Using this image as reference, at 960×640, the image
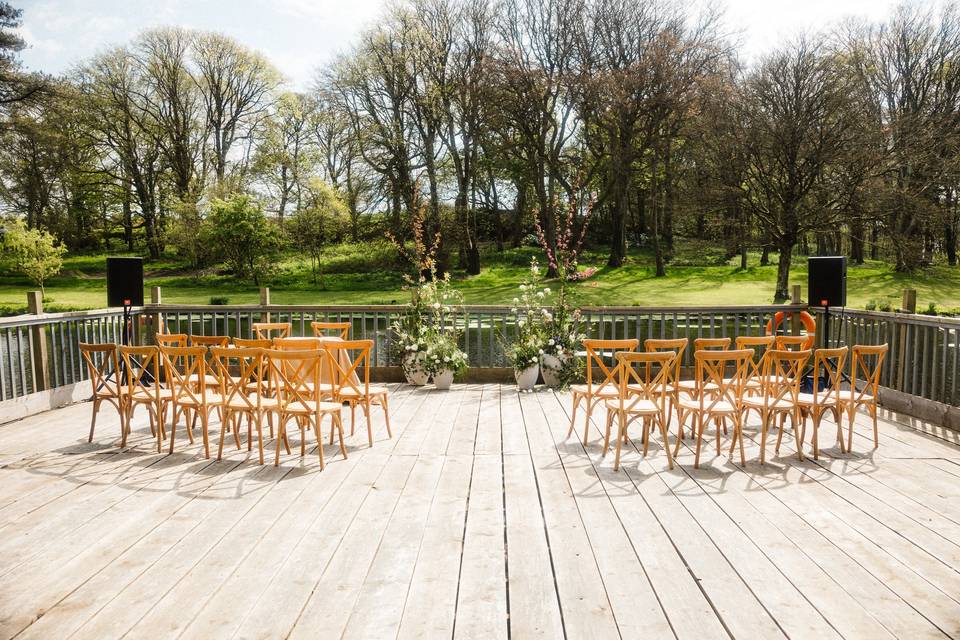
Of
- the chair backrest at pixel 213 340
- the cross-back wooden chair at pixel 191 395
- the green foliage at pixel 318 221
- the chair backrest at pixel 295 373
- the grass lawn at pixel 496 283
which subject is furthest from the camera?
the green foliage at pixel 318 221

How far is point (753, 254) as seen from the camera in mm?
29062

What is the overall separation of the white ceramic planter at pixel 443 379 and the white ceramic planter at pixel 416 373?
19cm

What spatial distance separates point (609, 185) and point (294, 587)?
22.0m

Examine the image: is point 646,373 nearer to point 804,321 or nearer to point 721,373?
point 721,373

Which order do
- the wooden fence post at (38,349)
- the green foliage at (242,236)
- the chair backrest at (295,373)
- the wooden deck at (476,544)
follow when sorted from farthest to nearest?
the green foliage at (242,236), the wooden fence post at (38,349), the chair backrest at (295,373), the wooden deck at (476,544)

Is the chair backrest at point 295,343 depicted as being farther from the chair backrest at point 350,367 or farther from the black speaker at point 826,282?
the black speaker at point 826,282

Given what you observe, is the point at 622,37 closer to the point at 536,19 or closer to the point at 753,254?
the point at 536,19

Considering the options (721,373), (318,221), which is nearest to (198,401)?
(721,373)

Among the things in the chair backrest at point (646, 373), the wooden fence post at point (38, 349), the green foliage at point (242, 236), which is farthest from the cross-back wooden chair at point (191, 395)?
the green foliage at point (242, 236)

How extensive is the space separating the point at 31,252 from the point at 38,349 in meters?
18.6

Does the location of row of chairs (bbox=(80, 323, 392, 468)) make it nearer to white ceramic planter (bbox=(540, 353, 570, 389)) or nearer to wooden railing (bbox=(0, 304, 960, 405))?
wooden railing (bbox=(0, 304, 960, 405))

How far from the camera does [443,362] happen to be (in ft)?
24.2

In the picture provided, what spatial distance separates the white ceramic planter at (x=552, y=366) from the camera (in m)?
7.46

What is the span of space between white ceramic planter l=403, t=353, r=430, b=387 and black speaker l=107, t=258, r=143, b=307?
3.22 m
